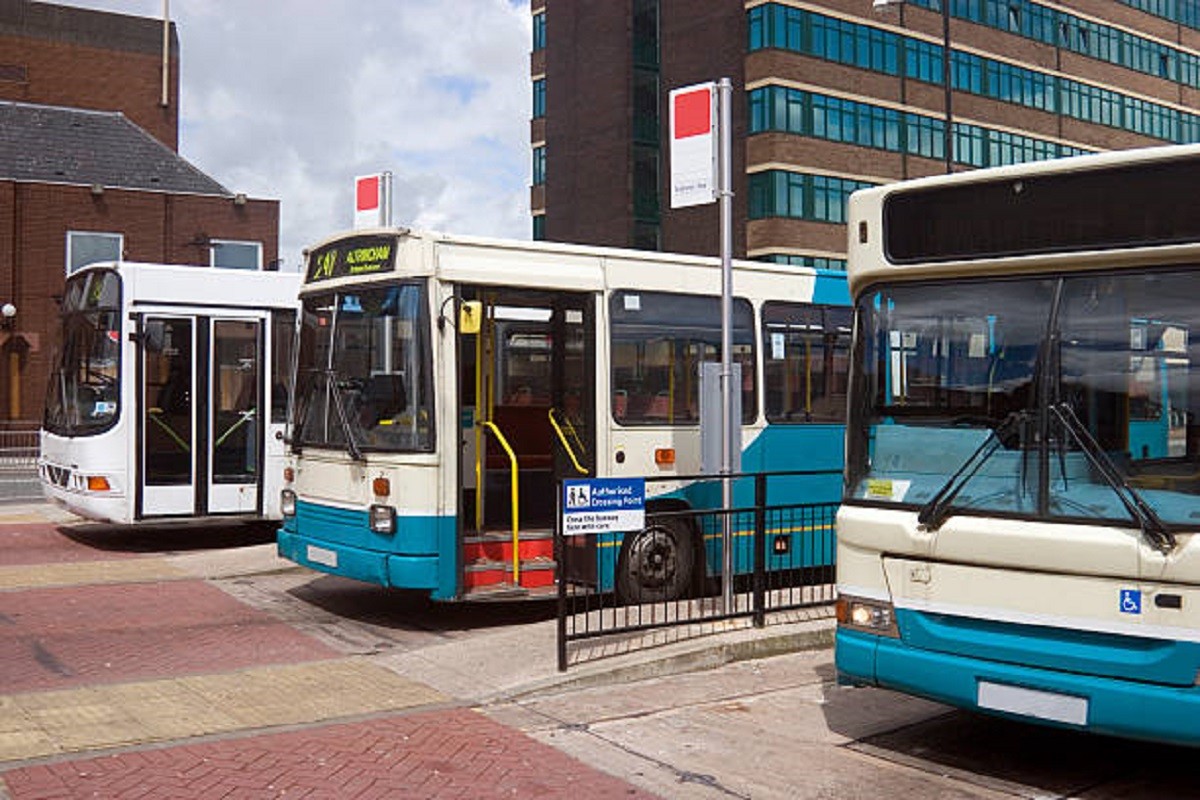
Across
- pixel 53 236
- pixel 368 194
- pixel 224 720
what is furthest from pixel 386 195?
pixel 53 236

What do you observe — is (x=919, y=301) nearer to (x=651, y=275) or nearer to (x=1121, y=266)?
(x=1121, y=266)

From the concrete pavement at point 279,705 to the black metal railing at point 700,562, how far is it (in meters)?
0.31

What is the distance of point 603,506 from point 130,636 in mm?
3985

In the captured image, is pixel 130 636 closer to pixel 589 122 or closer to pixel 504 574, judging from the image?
pixel 504 574

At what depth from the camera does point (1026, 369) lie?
6.00 m

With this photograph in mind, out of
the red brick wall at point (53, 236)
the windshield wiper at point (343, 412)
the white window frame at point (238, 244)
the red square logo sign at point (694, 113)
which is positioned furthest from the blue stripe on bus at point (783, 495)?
the white window frame at point (238, 244)

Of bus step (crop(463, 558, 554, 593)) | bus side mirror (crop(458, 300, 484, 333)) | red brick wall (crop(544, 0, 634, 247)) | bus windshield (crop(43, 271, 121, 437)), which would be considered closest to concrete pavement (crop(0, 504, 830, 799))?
bus step (crop(463, 558, 554, 593))

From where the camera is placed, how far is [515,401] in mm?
11242

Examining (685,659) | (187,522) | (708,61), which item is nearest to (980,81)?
(708,61)

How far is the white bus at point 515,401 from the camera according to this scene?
9.55 m

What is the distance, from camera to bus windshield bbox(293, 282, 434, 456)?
957 centimetres

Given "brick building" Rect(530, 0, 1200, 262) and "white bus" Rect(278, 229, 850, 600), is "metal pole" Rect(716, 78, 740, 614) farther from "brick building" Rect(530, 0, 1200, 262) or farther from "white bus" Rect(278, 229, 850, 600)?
"brick building" Rect(530, 0, 1200, 262)

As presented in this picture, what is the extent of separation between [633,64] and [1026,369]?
51596 mm

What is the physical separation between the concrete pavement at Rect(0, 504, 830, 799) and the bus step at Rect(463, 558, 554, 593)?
40 cm
